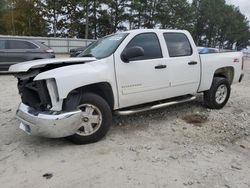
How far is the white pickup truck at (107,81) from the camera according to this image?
4.24 m

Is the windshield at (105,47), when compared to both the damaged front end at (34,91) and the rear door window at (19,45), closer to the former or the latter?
the damaged front end at (34,91)

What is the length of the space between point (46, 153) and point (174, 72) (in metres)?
2.85

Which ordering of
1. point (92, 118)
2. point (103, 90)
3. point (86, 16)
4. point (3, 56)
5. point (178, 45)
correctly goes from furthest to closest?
point (86, 16), point (3, 56), point (178, 45), point (103, 90), point (92, 118)

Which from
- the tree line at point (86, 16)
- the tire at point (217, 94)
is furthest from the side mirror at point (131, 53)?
the tree line at point (86, 16)

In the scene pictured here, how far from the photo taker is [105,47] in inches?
210

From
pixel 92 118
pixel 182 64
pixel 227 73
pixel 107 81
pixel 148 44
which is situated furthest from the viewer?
pixel 227 73

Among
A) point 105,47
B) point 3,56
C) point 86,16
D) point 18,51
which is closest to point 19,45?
point 18,51

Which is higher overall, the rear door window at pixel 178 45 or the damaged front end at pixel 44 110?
the rear door window at pixel 178 45

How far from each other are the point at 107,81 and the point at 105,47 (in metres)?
0.88

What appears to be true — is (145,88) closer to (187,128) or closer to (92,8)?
(187,128)

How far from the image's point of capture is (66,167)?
389cm

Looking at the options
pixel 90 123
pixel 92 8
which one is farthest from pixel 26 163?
pixel 92 8

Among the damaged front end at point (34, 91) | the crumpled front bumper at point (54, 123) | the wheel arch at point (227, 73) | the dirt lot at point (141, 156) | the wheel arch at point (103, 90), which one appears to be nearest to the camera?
the dirt lot at point (141, 156)

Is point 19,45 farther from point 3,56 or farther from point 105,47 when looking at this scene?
point 105,47
